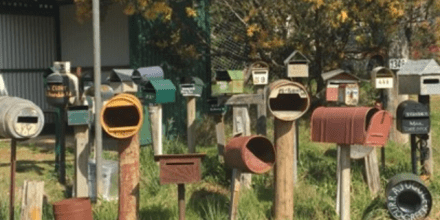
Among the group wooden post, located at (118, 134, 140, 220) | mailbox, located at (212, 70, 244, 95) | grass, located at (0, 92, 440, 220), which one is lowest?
grass, located at (0, 92, 440, 220)

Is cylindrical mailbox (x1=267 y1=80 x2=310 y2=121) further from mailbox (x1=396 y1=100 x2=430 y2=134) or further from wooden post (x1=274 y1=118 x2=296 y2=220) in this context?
mailbox (x1=396 y1=100 x2=430 y2=134)

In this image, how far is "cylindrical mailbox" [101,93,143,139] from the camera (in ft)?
22.0

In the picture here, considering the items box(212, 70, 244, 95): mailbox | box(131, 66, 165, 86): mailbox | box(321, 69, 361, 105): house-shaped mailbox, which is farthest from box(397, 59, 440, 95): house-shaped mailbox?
box(131, 66, 165, 86): mailbox

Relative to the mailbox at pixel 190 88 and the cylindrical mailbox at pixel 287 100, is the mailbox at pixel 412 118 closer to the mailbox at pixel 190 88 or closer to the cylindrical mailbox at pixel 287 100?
the cylindrical mailbox at pixel 287 100

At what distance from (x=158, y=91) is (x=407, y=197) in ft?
10.2

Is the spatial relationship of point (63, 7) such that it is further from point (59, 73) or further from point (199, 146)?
point (59, 73)

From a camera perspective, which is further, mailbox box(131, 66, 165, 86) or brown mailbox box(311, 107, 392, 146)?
mailbox box(131, 66, 165, 86)

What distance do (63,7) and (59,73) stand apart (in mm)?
6111

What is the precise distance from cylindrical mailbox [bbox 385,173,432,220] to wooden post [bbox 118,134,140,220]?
8.96 feet

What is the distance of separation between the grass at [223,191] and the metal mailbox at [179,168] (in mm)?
816

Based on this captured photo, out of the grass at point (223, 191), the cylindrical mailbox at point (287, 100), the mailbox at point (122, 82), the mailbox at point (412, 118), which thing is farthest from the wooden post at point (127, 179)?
the mailbox at point (412, 118)

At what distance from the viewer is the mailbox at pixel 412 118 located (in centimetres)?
838

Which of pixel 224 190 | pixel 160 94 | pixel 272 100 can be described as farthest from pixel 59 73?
pixel 272 100

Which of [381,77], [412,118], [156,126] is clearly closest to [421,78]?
[412,118]
